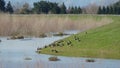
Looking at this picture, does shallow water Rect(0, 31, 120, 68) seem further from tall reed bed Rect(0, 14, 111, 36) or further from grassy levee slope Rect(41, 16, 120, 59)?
tall reed bed Rect(0, 14, 111, 36)

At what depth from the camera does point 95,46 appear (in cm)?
2828

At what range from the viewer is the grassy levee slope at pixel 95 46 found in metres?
26.7

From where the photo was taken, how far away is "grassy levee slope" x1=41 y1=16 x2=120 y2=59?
26.7 m

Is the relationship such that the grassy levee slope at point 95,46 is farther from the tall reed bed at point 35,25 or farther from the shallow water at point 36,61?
the tall reed bed at point 35,25

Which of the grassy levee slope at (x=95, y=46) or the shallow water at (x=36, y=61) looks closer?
the shallow water at (x=36, y=61)

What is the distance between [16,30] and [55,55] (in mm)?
14965

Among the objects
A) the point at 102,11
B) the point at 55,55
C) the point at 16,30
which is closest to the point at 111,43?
the point at 55,55

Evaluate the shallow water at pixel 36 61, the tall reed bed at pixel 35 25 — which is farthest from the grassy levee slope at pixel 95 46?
the tall reed bed at pixel 35 25

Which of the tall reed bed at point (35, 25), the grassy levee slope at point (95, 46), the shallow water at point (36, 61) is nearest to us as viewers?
the shallow water at point (36, 61)

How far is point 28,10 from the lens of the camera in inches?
2931

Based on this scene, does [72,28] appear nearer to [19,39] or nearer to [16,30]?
[16,30]

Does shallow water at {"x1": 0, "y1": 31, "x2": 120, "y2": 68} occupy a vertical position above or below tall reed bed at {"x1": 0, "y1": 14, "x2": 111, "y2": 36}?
below

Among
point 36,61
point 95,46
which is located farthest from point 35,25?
point 36,61

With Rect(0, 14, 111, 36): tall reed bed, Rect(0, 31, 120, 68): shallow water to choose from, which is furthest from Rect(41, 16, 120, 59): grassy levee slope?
Rect(0, 14, 111, 36): tall reed bed
